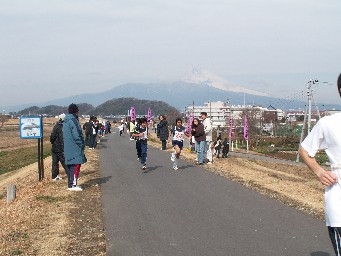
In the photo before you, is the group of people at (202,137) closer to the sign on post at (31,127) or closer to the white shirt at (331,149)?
the sign on post at (31,127)

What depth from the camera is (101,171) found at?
16.2 m

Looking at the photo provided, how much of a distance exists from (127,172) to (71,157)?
4288mm

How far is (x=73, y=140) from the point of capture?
38.1 ft

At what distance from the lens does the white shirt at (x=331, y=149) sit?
3824 mm

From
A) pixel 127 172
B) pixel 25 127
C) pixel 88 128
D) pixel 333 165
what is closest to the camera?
pixel 333 165

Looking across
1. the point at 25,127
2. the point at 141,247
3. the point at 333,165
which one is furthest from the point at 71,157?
the point at 333,165

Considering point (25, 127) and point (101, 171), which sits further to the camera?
point (101, 171)

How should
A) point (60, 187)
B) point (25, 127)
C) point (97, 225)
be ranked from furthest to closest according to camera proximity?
1. point (25, 127)
2. point (60, 187)
3. point (97, 225)

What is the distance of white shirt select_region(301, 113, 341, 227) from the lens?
3824 mm

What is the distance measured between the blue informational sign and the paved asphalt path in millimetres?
2926

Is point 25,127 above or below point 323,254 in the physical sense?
above

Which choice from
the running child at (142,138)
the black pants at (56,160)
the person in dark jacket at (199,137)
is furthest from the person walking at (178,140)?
the black pants at (56,160)

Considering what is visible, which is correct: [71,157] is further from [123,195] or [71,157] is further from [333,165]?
[333,165]

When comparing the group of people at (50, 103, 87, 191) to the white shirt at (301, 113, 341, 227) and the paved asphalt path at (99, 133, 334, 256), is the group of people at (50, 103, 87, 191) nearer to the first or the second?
the paved asphalt path at (99, 133, 334, 256)
